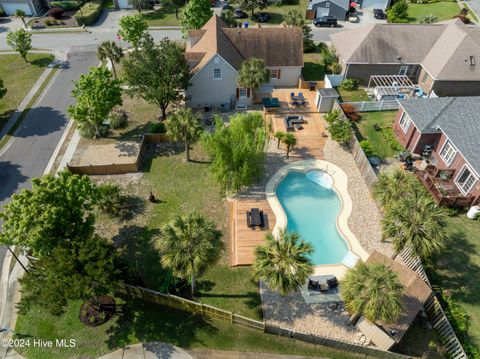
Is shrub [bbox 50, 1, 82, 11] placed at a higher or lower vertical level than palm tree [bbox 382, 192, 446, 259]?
lower

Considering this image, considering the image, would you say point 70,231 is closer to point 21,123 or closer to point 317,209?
point 317,209

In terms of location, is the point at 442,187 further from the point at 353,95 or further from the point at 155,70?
the point at 155,70

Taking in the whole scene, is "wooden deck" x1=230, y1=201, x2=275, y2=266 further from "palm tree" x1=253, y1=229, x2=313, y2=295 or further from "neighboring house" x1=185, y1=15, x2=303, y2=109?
"neighboring house" x1=185, y1=15, x2=303, y2=109

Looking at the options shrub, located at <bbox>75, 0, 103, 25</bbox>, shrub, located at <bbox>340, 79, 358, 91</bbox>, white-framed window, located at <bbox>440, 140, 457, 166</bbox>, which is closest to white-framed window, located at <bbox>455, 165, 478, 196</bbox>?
white-framed window, located at <bbox>440, 140, 457, 166</bbox>

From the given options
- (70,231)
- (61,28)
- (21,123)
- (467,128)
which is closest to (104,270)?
(70,231)

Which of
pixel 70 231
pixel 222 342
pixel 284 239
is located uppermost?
pixel 284 239

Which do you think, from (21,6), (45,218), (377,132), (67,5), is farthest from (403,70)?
(21,6)

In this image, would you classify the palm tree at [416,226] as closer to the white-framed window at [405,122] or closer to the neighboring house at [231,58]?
the white-framed window at [405,122]
